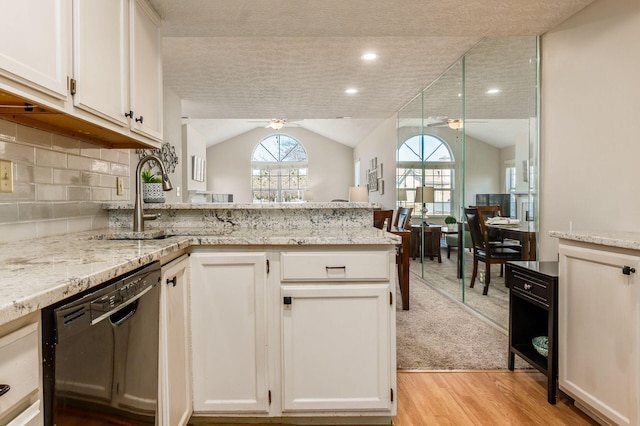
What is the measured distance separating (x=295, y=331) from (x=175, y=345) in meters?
0.48

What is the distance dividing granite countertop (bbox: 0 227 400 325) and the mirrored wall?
1677 mm

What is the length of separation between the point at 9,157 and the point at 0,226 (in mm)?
268

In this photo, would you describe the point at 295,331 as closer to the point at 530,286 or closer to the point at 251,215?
the point at 251,215

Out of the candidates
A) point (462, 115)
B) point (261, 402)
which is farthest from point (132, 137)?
point (462, 115)

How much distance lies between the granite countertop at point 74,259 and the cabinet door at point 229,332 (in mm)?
124

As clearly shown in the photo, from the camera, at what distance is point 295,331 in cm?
156

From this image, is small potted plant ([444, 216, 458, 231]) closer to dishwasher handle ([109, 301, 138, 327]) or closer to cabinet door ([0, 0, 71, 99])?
dishwasher handle ([109, 301, 138, 327])

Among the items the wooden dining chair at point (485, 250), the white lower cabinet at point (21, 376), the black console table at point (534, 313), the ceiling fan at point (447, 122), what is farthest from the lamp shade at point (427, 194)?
the white lower cabinet at point (21, 376)

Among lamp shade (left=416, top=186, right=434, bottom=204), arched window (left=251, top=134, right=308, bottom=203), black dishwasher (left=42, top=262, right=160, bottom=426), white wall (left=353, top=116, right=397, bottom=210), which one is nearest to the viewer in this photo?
black dishwasher (left=42, top=262, right=160, bottom=426)

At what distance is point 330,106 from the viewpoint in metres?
5.31

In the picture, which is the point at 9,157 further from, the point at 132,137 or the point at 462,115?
the point at 462,115

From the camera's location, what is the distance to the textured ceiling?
6.66ft

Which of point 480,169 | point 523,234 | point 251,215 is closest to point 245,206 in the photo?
point 251,215

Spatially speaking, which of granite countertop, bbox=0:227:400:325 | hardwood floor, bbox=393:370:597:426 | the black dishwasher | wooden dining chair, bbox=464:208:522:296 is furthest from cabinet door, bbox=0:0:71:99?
wooden dining chair, bbox=464:208:522:296
